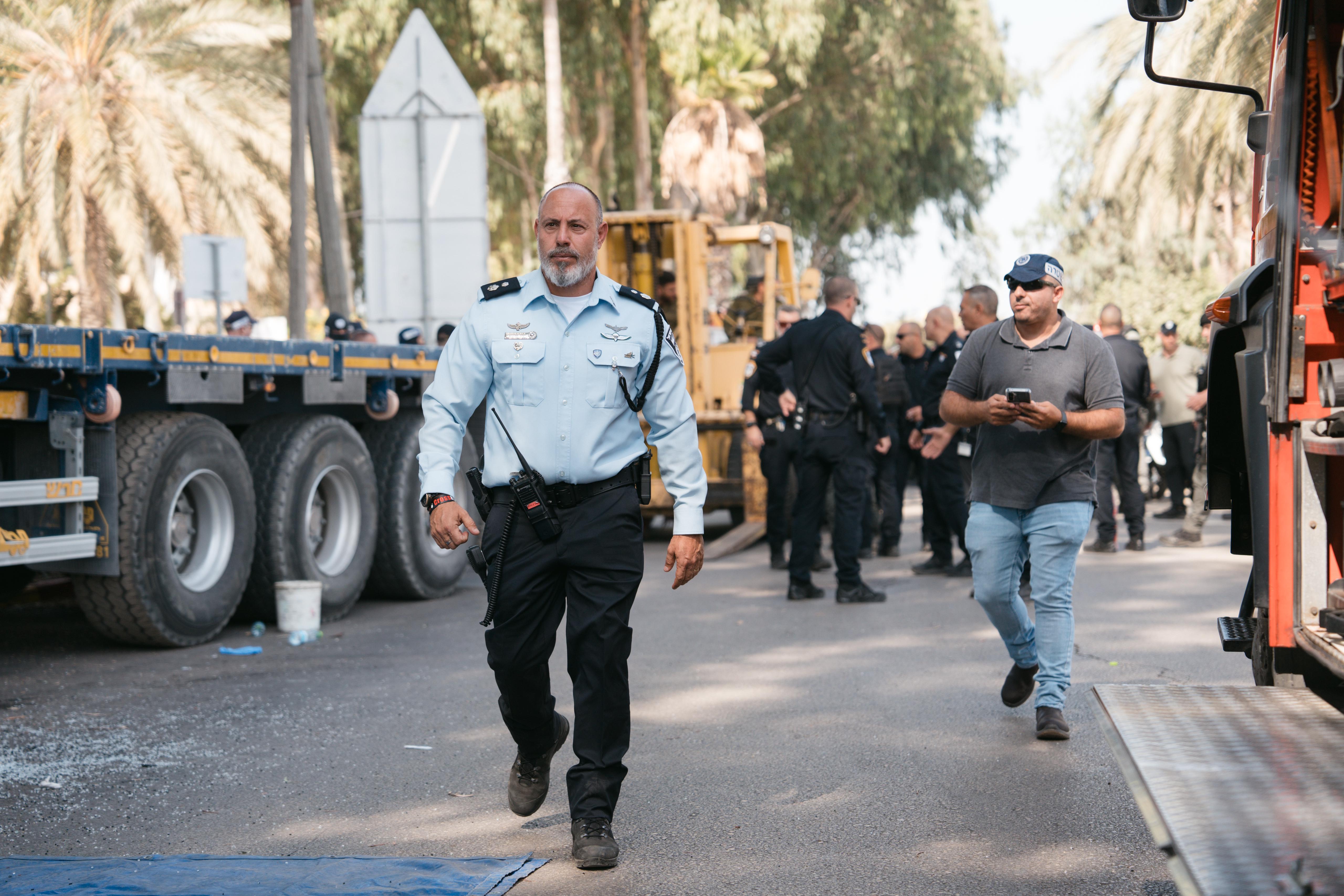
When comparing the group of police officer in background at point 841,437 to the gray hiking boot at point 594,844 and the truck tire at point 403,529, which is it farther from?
the gray hiking boot at point 594,844

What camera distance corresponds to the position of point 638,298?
15.8 feet

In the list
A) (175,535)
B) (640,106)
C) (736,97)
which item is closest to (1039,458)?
(175,535)

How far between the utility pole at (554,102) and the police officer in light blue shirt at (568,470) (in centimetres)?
1775

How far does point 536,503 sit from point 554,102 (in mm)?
18743

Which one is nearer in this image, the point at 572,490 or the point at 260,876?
the point at 260,876

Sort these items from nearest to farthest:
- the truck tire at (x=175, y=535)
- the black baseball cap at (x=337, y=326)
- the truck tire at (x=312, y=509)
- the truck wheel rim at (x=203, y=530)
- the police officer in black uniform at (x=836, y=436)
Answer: the truck tire at (x=175, y=535), the truck wheel rim at (x=203, y=530), the truck tire at (x=312, y=509), the police officer in black uniform at (x=836, y=436), the black baseball cap at (x=337, y=326)

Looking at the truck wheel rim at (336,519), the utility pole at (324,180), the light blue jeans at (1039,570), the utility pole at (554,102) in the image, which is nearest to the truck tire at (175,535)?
the truck wheel rim at (336,519)

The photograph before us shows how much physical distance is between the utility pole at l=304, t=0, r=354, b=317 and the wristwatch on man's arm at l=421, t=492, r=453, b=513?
1233 cm

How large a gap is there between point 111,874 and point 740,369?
36.7 ft

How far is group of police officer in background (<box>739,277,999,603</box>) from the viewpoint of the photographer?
1015cm

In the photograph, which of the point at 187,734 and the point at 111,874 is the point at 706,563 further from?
the point at 111,874

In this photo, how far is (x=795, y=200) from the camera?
3112 cm

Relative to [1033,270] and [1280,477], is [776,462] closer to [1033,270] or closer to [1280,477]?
[1033,270]

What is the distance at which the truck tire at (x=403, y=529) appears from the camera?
405 inches
